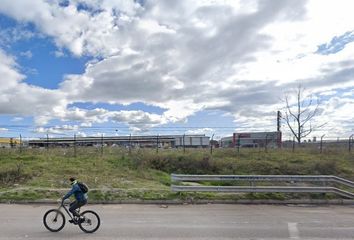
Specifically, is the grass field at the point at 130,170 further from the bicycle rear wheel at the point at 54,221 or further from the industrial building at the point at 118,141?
the industrial building at the point at 118,141

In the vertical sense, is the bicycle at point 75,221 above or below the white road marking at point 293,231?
above

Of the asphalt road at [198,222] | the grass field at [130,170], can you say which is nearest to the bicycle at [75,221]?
the asphalt road at [198,222]

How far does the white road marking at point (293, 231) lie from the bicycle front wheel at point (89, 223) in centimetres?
443

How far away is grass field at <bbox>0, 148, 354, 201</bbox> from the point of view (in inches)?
556

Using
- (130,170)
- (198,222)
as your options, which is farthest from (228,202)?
(130,170)

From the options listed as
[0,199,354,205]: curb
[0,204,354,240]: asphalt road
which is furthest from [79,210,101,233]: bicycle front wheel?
[0,199,354,205]: curb

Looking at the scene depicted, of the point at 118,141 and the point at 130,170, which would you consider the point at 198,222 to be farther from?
the point at 118,141

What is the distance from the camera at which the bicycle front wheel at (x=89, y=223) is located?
8.34m

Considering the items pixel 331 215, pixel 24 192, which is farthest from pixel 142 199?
pixel 331 215

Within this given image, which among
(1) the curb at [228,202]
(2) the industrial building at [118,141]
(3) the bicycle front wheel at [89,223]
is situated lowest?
(1) the curb at [228,202]

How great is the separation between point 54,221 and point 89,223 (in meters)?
0.83

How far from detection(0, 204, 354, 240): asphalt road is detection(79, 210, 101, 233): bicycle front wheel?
156mm

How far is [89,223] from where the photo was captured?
843 centimetres

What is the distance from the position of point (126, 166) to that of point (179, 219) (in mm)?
11473
